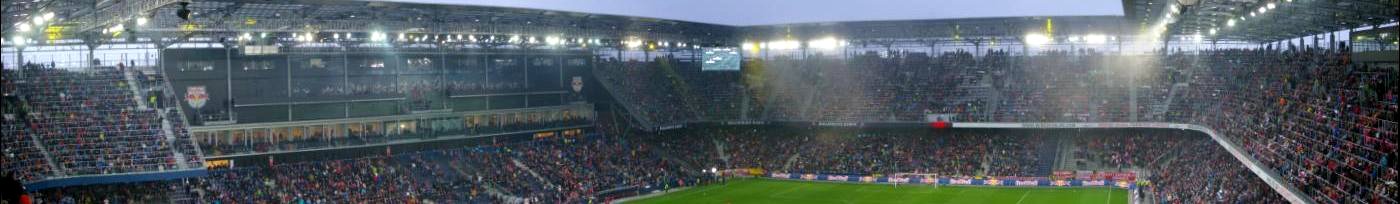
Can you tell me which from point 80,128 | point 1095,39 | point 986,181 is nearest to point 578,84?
point 986,181

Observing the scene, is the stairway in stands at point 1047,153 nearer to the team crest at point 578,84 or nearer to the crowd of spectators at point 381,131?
the crowd of spectators at point 381,131

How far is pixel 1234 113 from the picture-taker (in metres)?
44.3

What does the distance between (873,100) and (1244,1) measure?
3231 cm

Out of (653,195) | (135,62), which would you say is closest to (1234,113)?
(653,195)

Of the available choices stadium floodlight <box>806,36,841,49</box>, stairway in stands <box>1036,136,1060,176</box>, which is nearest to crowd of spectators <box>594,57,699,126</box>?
stadium floodlight <box>806,36,841,49</box>

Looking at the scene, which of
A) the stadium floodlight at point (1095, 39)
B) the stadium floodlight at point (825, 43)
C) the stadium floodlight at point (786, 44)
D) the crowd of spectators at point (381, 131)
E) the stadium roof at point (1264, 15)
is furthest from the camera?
the stadium floodlight at point (786, 44)

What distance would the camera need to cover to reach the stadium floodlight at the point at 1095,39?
6694 centimetres

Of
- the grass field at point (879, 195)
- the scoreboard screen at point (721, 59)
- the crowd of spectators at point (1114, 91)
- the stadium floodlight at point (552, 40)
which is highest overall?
the stadium floodlight at point (552, 40)

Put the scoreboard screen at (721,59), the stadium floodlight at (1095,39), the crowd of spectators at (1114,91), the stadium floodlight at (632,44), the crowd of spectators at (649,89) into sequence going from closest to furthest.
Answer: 1. the crowd of spectators at (1114,91)
2. the stadium floodlight at (632,44)
3. the crowd of spectators at (649,89)
4. the stadium floodlight at (1095,39)
5. the scoreboard screen at (721,59)

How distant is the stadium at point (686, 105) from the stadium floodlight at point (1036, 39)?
0.42 meters

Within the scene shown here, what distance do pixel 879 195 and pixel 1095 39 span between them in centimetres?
2051

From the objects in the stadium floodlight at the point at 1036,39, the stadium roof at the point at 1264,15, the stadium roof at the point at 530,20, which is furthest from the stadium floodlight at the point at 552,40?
the stadium roof at the point at 1264,15

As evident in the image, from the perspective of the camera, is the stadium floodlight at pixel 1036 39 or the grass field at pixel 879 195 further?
the stadium floodlight at pixel 1036 39

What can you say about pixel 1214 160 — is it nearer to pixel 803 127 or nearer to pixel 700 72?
pixel 803 127
